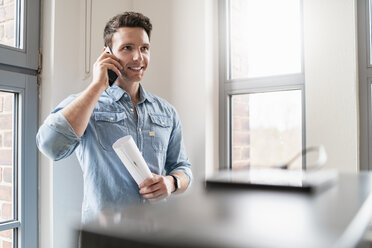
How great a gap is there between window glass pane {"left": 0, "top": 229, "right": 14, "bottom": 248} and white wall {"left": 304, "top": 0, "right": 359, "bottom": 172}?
143 centimetres

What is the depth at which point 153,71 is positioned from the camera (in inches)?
81.4

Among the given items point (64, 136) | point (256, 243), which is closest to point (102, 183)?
point (64, 136)

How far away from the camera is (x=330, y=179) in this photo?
0.32 metres

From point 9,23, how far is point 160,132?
2.90 ft

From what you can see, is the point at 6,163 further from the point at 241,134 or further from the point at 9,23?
the point at 241,134

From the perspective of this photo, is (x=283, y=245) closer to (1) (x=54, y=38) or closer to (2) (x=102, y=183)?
(2) (x=102, y=183)

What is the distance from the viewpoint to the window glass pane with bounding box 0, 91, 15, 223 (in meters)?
1.58

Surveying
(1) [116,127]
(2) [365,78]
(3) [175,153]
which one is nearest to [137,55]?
(1) [116,127]

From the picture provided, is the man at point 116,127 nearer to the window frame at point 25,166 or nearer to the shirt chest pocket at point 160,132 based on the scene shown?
the shirt chest pocket at point 160,132

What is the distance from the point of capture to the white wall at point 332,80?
150 centimetres

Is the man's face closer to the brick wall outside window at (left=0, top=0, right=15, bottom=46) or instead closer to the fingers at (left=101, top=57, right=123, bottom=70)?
the fingers at (left=101, top=57, right=123, bottom=70)

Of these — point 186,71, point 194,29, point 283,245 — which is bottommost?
point 283,245

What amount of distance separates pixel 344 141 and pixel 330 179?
1.30 metres

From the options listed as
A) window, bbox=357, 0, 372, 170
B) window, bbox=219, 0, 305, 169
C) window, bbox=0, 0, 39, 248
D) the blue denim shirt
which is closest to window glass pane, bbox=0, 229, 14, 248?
window, bbox=0, 0, 39, 248
